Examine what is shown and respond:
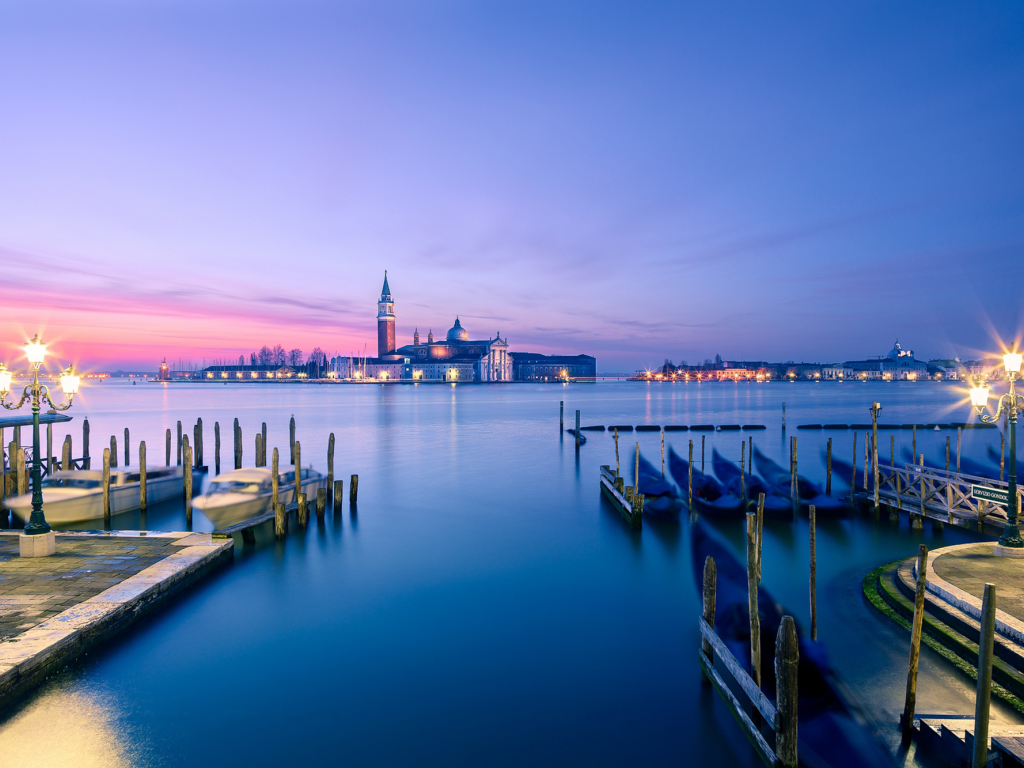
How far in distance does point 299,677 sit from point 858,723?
562 centimetres

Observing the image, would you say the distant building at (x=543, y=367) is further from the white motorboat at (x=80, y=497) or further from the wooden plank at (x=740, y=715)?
the wooden plank at (x=740, y=715)

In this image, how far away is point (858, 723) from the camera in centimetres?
537

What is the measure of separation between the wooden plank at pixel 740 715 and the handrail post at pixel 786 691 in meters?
0.23

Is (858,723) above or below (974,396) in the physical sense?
below

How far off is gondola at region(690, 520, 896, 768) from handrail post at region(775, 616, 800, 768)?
1.62 ft

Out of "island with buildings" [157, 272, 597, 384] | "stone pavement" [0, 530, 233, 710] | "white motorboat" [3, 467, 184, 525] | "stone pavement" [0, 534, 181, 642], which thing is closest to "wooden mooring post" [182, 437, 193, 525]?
"white motorboat" [3, 467, 184, 525]

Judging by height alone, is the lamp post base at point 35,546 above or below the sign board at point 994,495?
below

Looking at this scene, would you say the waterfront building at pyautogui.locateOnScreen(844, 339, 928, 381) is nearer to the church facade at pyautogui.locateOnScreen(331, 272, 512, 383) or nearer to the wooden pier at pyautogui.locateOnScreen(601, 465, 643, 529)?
the church facade at pyautogui.locateOnScreen(331, 272, 512, 383)

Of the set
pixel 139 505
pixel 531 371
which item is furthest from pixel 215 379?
pixel 139 505

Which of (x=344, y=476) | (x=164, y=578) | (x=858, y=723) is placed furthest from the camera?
(x=344, y=476)

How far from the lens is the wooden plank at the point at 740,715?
472 centimetres

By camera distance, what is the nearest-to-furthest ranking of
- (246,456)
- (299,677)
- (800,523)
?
(299,677) → (800,523) → (246,456)

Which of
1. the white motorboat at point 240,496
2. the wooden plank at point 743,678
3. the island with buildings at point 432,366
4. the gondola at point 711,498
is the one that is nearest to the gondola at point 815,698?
the wooden plank at point 743,678

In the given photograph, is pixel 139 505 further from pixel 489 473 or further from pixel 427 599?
pixel 489 473
